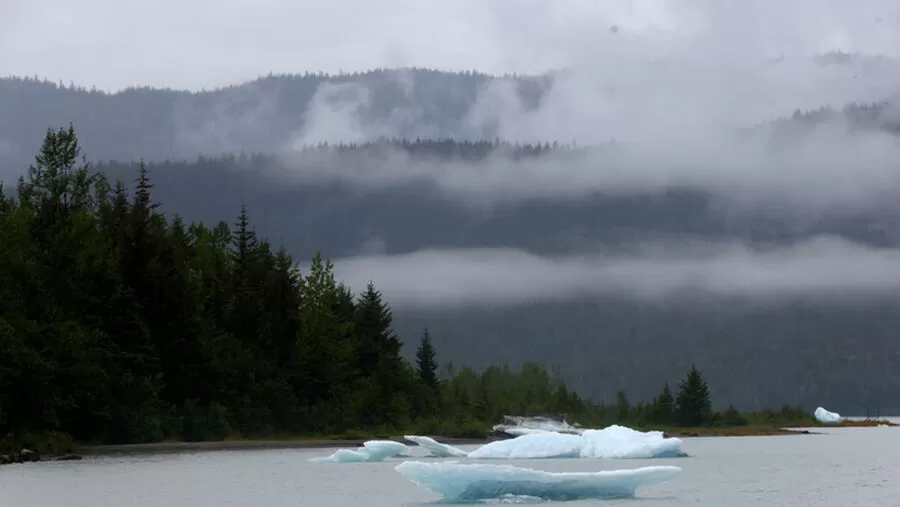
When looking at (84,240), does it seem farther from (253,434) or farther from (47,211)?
(253,434)

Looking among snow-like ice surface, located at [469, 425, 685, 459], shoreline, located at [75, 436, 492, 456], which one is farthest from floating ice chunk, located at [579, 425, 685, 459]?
shoreline, located at [75, 436, 492, 456]

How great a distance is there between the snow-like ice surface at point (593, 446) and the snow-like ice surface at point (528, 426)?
144 ft

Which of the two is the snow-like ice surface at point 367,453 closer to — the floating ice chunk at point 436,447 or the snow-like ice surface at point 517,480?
the floating ice chunk at point 436,447

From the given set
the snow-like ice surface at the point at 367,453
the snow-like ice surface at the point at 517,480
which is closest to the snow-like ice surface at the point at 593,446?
the snow-like ice surface at the point at 367,453

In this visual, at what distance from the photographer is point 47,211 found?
103 meters

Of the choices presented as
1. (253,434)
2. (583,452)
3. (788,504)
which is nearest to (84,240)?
(253,434)

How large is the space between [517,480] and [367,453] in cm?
4623

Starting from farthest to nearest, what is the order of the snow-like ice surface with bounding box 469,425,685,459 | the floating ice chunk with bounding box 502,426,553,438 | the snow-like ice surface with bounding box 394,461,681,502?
the floating ice chunk with bounding box 502,426,553,438 < the snow-like ice surface with bounding box 469,425,685,459 < the snow-like ice surface with bounding box 394,461,681,502

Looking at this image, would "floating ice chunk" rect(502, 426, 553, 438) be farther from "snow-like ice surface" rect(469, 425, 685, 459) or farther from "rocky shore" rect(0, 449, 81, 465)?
"rocky shore" rect(0, 449, 81, 465)

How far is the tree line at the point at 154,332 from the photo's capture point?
293 ft

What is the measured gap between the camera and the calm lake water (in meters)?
55.3

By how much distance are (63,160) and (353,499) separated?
2537 inches

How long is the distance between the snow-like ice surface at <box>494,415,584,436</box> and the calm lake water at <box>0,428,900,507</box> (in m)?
61.0

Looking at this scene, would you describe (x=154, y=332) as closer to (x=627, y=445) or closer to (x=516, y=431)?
(x=627, y=445)
